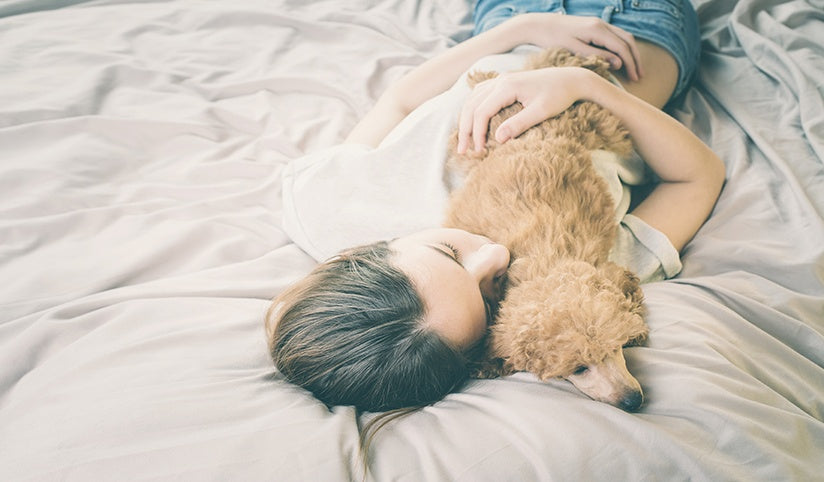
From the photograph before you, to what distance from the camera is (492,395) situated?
69cm

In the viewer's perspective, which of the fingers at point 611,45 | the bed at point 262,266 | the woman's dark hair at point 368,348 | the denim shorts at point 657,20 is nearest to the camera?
the bed at point 262,266

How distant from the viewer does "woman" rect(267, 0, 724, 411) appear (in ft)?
2.37

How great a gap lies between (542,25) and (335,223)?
28.3 inches

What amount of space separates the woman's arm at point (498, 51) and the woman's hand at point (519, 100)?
0.24 meters

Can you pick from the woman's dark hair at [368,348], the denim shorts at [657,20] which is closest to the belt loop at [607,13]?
the denim shorts at [657,20]

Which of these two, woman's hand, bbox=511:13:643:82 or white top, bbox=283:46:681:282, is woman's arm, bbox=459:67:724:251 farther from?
woman's hand, bbox=511:13:643:82

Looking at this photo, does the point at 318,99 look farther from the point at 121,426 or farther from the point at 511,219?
the point at 121,426

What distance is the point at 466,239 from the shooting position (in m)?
0.85

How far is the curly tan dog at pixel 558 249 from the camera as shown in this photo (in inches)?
26.6

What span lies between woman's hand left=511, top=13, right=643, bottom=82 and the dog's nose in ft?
2.78

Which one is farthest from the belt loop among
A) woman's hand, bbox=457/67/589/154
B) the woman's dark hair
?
the woman's dark hair

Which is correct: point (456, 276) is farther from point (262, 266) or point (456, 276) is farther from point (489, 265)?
point (262, 266)

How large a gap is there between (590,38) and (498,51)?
0.73 ft

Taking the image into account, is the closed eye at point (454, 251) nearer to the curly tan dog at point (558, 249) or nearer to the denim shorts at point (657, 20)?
the curly tan dog at point (558, 249)
